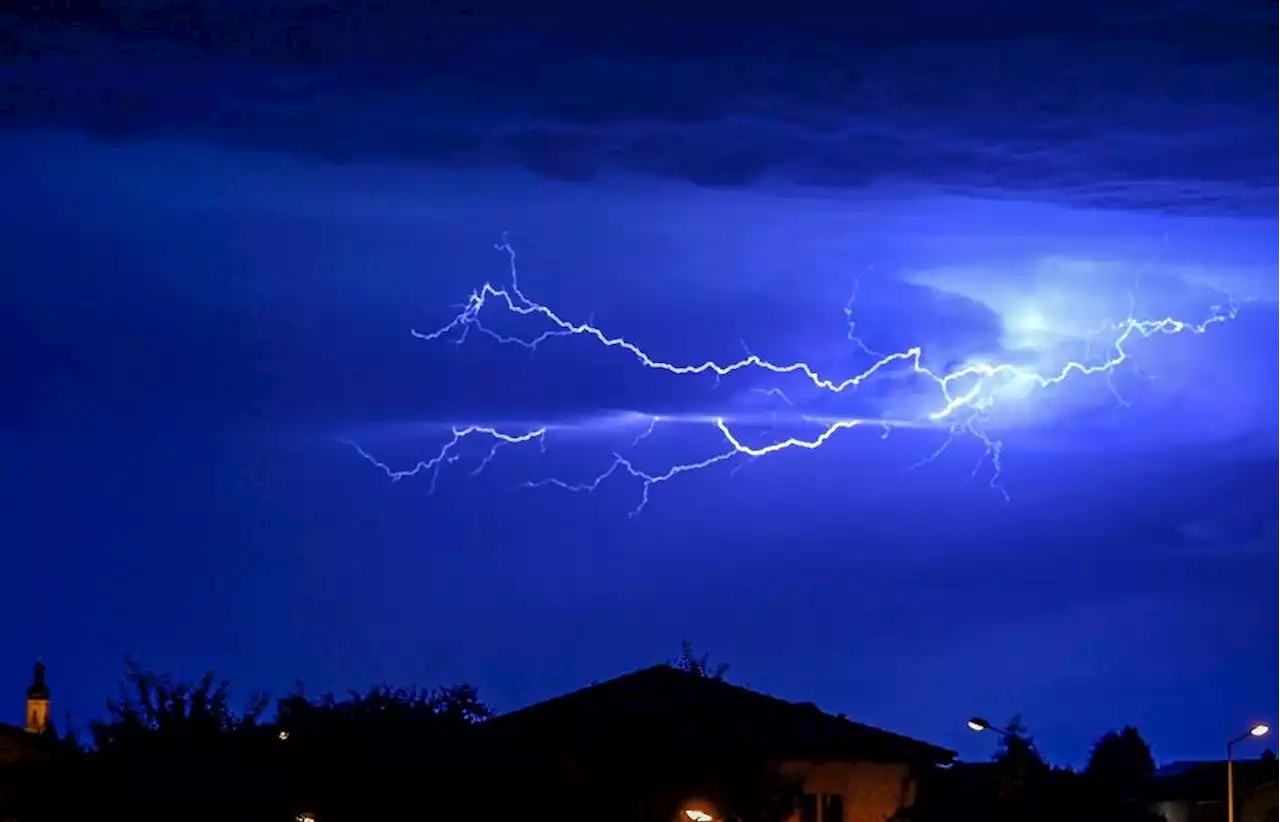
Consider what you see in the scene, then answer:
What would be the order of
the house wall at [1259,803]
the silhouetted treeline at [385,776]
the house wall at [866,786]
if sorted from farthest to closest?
the house wall at [1259,803], the house wall at [866,786], the silhouetted treeline at [385,776]

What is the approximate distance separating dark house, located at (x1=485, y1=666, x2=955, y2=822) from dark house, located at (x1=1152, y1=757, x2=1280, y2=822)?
25.9 meters

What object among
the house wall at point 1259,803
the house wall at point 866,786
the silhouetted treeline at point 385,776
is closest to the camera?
the silhouetted treeline at point 385,776

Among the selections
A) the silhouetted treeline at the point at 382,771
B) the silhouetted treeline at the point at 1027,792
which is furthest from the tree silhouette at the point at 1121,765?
the silhouetted treeline at the point at 382,771

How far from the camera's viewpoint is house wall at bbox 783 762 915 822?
140 feet

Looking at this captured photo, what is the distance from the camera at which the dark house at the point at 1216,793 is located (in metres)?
65.8

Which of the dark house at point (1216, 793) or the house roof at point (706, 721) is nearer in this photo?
the house roof at point (706, 721)

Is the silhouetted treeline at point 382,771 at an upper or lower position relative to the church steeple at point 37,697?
lower

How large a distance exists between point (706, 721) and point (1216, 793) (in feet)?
118

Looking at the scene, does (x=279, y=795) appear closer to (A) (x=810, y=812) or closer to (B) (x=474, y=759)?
(B) (x=474, y=759)

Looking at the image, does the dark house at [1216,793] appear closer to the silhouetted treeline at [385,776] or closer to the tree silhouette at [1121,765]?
the tree silhouette at [1121,765]

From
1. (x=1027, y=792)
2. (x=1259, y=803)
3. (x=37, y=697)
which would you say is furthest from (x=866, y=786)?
(x=37, y=697)

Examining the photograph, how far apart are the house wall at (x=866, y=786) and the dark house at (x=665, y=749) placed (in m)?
0.59

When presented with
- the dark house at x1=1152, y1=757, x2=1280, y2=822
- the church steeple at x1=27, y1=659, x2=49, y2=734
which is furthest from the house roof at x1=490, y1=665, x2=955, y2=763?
the church steeple at x1=27, y1=659, x2=49, y2=734

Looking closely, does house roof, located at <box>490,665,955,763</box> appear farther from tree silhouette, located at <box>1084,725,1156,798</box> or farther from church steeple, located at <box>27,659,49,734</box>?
church steeple, located at <box>27,659,49,734</box>
